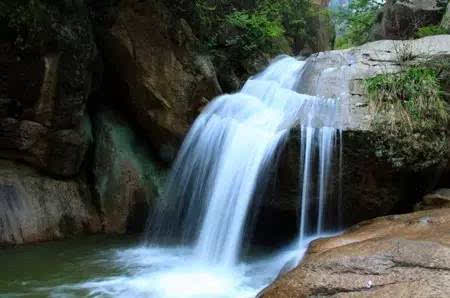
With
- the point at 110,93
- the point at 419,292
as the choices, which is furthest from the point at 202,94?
the point at 419,292

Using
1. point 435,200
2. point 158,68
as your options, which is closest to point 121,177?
point 158,68

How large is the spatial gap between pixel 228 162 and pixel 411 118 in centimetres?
273

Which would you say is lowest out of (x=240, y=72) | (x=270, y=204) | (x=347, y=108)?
(x=270, y=204)

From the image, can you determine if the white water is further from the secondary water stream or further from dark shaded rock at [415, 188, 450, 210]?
dark shaded rock at [415, 188, 450, 210]

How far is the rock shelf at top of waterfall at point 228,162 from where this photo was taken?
6633 millimetres

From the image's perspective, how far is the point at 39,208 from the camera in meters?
7.39

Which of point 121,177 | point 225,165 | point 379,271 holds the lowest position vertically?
point 379,271

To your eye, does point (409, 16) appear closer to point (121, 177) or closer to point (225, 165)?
point (225, 165)

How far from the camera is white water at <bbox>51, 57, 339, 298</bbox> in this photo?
5793mm

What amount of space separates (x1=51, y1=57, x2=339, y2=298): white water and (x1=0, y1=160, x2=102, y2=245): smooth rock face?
123cm

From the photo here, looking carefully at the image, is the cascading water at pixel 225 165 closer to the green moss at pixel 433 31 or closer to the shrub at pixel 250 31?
the shrub at pixel 250 31

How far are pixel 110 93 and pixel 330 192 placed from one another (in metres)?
4.79

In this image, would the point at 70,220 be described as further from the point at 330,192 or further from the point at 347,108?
the point at 347,108

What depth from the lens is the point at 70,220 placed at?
775 cm
